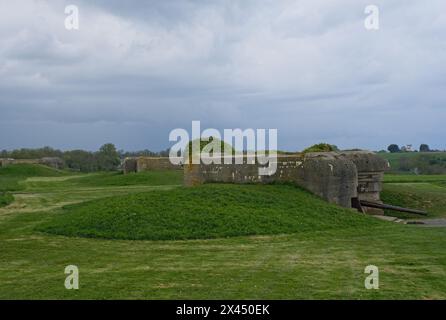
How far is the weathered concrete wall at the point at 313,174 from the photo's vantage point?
17.6 m

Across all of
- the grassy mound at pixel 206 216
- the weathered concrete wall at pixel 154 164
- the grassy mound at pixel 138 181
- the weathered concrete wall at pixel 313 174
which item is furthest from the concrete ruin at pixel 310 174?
the weathered concrete wall at pixel 154 164

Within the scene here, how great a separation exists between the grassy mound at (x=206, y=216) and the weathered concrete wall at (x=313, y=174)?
0.87 m

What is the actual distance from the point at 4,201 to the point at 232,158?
9761 millimetres

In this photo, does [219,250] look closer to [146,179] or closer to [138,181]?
[138,181]

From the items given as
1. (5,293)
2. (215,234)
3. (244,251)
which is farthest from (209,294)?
(215,234)

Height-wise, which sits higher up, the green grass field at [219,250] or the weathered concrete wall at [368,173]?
the weathered concrete wall at [368,173]

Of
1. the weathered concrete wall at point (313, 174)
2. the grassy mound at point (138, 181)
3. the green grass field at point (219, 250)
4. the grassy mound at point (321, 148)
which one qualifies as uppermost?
the grassy mound at point (321, 148)

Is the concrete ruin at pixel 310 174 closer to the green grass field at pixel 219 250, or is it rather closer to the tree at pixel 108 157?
the green grass field at pixel 219 250

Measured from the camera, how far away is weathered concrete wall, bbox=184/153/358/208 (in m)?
17.6

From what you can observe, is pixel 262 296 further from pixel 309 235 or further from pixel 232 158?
pixel 232 158

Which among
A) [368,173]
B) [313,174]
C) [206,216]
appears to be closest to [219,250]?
[206,216]

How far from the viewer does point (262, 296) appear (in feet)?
24.7

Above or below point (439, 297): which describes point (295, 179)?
above

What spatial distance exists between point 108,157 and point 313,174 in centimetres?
6315
